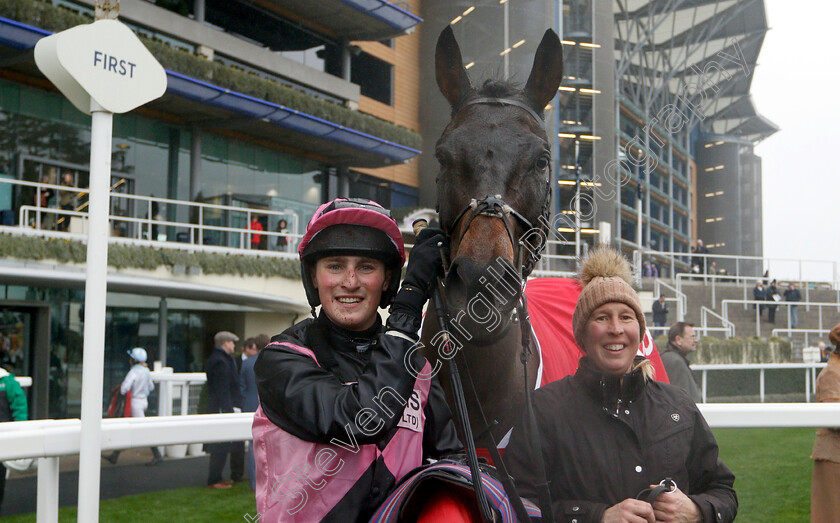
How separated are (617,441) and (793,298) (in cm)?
1670

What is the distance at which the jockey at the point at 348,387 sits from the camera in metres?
1.32

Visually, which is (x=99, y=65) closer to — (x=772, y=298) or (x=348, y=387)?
(x=348, y=387)

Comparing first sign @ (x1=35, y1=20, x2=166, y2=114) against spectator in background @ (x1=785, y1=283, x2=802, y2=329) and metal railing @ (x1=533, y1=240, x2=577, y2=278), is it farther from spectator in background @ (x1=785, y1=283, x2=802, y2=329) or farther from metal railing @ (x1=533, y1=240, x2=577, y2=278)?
spectator in background @ (x1=785, y1=283, x2=802, y2=329)

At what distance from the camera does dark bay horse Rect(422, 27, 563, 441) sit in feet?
5.15

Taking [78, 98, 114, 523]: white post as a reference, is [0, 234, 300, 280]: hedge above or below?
above

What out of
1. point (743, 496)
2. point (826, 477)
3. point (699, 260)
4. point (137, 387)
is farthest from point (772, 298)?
point (826, 477)

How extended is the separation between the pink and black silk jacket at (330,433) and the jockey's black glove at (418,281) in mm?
59

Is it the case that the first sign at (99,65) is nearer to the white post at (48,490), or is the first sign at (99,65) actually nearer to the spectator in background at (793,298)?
the white post at (48,490)

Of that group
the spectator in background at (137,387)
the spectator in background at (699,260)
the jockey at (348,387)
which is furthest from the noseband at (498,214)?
the spectator in background at (699,260)

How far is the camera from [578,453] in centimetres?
150

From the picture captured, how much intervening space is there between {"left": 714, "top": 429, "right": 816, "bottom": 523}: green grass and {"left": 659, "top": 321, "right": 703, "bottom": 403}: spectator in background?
0.45 metres

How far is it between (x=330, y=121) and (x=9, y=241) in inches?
319

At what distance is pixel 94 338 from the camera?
153cm

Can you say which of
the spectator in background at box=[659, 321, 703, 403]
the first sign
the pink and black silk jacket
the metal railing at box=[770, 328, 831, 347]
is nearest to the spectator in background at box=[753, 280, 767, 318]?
the metal railing at box=[770, 328, 831, 347]
